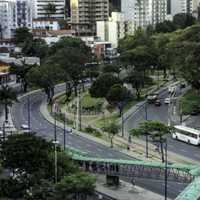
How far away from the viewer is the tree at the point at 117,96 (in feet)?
313

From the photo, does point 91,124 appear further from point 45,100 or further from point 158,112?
point 45,100

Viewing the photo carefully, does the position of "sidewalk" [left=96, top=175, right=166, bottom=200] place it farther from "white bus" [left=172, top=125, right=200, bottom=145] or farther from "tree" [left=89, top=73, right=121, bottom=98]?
"tree" [left=89, top=73, right=121, bottom=98]

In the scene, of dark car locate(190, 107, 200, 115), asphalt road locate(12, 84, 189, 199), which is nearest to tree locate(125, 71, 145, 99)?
asphalt road locate(12, 84, 189, 199)

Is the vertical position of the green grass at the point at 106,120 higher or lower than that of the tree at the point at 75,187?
lower

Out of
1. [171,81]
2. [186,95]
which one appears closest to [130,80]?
[186,95]

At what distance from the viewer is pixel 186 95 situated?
107625 millimetres

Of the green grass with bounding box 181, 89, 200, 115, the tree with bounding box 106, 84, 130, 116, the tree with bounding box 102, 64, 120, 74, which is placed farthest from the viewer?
the tree with bounding box 102, 64, 120, 74

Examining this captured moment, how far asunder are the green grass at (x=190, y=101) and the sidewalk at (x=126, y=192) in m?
36.3

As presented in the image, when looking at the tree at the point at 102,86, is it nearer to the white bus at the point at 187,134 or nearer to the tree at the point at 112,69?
the white bus at the point at 187,134

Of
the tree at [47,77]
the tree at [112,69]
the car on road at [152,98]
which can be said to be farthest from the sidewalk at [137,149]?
the tree at [112,69]

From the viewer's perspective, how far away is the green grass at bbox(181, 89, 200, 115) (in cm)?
9453

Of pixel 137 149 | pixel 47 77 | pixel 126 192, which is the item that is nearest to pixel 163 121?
pixel 137 149

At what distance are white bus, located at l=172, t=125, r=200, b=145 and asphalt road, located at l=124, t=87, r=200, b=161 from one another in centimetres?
58

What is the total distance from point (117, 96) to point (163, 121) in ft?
29.7
